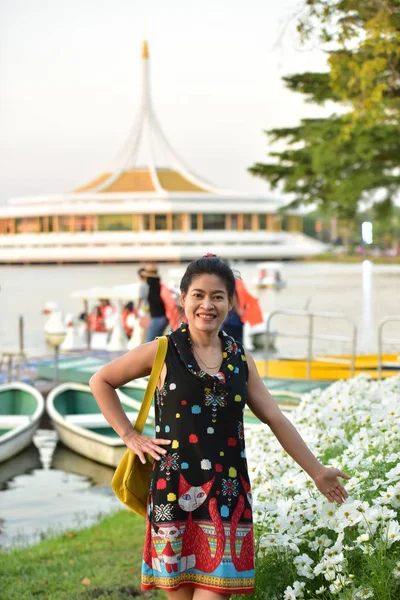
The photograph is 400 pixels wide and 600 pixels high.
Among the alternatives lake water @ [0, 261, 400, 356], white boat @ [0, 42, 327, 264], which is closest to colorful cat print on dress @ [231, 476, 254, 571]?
lake water @ [0, 261, 400, 356]

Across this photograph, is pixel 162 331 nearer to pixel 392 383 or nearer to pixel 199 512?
pixel 392 383

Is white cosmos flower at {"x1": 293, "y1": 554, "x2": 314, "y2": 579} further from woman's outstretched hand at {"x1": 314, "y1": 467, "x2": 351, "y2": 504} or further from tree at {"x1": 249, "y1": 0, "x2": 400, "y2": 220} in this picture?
tree at {"x1": 249, "y1": 0, "x2": 400, "y2": 220}

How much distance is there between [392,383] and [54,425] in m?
7.02

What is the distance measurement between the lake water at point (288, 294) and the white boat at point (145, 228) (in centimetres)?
182

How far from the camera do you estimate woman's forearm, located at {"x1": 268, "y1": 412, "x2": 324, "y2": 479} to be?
314 centimetres

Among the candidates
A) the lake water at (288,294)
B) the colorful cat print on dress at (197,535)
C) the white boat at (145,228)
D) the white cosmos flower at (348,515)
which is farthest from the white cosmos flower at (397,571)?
the white boat at (145,228)

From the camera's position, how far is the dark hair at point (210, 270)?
3.08 metres

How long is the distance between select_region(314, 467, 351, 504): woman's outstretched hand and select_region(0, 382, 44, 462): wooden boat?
7.46 metres

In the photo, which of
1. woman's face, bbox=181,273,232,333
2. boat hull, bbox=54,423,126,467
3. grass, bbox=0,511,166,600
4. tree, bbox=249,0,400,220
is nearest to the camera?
woman's face, bbox=181,273,232,333

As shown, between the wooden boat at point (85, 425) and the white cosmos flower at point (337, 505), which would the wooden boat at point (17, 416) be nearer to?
the wooden boat at point (85, 425)

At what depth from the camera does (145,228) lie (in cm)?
10425

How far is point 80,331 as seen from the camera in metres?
25.8

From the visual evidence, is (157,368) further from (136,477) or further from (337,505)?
(337,505)

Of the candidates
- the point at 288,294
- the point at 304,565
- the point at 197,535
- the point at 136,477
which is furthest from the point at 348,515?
the point at 288,294
